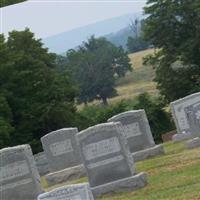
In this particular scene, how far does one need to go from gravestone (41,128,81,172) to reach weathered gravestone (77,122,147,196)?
13.6ft

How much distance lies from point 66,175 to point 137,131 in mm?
2023

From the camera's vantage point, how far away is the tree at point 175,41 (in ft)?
113

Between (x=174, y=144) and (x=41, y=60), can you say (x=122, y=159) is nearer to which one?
(x=174, y=144)

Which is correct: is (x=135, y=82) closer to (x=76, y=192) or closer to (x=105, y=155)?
(x=105, y=155)

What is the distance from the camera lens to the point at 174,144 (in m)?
20.4

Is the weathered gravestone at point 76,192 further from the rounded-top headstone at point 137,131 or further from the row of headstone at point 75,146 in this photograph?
the rounded-top headstone at point 137,131

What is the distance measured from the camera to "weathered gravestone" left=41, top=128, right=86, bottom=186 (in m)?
18.0

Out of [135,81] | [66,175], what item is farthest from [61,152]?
[135,81]

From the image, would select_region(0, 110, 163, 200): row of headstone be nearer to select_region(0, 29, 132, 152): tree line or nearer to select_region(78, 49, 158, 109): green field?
select_region(0, 29, 132, 152): tree line

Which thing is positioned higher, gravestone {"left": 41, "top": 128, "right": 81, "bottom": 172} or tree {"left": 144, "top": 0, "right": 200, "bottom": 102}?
tree {"left": 144, "top": 0, "right": 200, "bottom": 102}

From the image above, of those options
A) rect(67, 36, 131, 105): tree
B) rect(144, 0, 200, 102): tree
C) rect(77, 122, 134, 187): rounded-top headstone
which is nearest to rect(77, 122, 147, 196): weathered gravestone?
rect(77, 122, 134, 187): rounded-top headstone

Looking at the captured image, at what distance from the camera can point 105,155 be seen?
1388 centimetres

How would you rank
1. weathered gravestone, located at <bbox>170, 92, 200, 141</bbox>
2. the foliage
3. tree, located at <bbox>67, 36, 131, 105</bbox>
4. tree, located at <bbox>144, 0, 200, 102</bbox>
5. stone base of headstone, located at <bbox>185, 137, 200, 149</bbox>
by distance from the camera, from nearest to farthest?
stone base of headstone, located at <bbox>185, 137, 200, 149</bbox>, weathered gravestone, located at <bbox>170, 92, 200, 141</bbox>, the foliage, tree, located at <bbox>144, 0, 200, 102</bbox>, tree, located at <bbox>67, 36, 131, 105</bbox>

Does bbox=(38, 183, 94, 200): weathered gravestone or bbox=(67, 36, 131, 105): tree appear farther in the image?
bbox=(67, 36, 131, 105): tree
